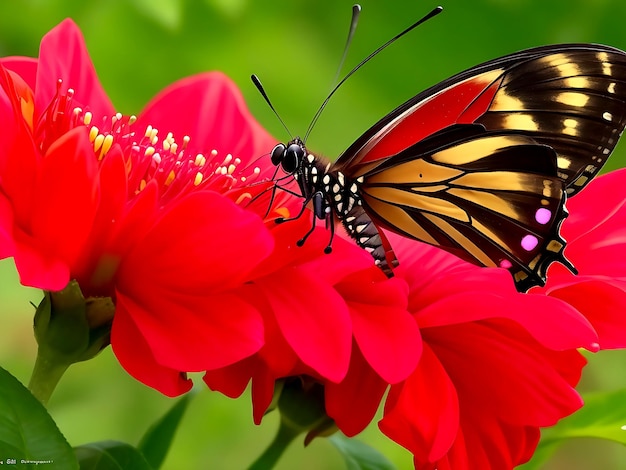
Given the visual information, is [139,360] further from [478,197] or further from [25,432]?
[478,197]

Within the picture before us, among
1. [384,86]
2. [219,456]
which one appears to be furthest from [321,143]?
[219,456]

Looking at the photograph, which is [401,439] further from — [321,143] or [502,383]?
[321,143]

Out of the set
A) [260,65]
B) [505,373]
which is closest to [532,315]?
[505,373]

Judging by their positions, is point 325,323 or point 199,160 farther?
point 199,160

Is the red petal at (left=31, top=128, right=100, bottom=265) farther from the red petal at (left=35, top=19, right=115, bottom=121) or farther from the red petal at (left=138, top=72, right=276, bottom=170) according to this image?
the red petal at (left=138, top=72, right=276, bottom=170)

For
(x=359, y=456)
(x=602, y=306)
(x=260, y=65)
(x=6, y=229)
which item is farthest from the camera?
(x=260, y=65)

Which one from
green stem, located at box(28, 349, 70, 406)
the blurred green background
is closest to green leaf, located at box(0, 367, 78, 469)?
green stem, located at box(28, 349, 70, 406)
